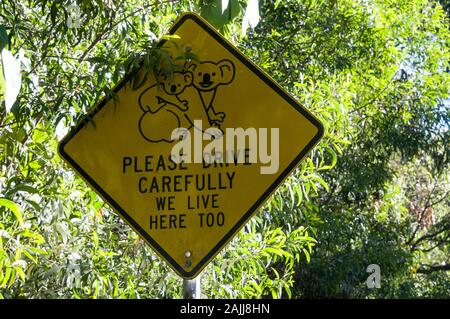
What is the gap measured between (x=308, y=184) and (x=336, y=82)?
8.23ft

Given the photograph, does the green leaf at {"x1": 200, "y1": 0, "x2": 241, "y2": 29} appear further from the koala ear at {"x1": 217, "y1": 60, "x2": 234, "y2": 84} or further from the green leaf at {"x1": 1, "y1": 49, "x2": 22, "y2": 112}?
the green leaf at {"x1": 1, "y1": 49, "x2": 22, "y2": 112}

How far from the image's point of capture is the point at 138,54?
13.2 feet

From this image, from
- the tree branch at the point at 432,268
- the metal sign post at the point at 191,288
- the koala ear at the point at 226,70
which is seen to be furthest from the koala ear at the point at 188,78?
the tree branch at the point at 432,268

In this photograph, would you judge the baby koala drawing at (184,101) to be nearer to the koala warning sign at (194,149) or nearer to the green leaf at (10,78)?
the koala warning sign at (194,149)

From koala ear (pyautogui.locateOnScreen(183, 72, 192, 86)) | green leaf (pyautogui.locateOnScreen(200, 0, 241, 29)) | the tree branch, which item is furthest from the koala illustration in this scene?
the tree branch

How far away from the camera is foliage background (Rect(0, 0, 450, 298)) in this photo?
206 inches

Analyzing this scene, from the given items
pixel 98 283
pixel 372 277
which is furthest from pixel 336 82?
pixel 98 283

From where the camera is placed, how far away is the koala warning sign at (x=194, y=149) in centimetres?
354

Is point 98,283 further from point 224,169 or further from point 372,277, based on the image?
point 372,277

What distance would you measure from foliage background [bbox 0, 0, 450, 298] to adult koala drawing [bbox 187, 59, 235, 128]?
0.20 m

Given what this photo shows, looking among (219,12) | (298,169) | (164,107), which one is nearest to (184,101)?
(164,107)

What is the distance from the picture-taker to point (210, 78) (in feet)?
12.0
